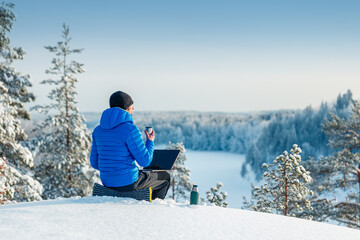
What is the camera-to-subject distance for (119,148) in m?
4.25

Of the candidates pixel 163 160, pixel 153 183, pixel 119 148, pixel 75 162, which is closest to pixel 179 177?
pixel 75 162

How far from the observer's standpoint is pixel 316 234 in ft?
12.3

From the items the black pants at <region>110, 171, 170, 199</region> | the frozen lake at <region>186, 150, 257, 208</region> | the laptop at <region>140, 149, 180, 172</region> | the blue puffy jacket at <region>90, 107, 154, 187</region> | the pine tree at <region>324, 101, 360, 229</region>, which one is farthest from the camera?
the frozen lake at <region>186, 150, 257, 208</region>

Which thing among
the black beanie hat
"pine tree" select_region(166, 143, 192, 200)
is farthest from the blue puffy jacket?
"pine tree" select_region(166, 143, 192, 200)

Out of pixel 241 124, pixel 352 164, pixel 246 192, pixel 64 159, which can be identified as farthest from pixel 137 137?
pixel 241 124

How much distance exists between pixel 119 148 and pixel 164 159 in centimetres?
104

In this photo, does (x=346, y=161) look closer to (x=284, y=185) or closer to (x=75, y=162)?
(x=284, y=185)

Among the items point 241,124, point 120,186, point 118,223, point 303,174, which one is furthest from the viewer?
point 241,124

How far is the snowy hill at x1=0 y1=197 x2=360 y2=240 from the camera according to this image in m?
3.31

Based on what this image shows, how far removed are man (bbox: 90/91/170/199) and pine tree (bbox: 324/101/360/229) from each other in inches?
478

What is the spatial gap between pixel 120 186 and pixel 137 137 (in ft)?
2.87

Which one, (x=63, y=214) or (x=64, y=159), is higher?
(x=63, y=214)

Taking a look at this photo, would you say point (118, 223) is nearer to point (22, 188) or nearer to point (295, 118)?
point (22, 188)

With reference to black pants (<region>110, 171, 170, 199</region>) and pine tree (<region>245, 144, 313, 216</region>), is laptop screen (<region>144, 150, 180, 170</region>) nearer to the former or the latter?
black pants (<region>110, 171, 170, 199</region>)
